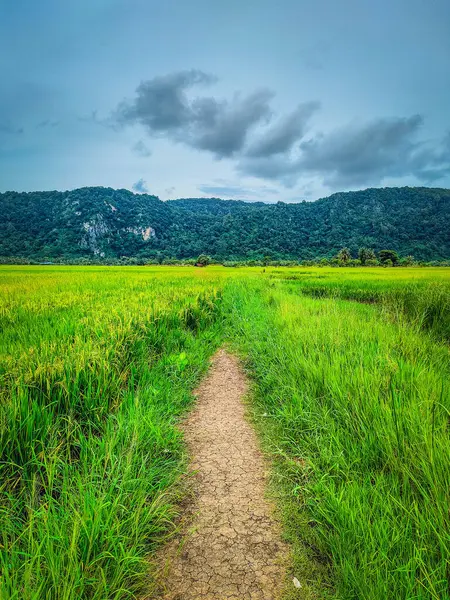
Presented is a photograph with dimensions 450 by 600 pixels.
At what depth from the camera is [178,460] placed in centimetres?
274

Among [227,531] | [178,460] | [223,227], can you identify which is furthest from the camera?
[223,227]

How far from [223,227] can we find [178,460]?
89110 millimetres

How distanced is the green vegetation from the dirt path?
0.15m

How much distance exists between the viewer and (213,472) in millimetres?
2613

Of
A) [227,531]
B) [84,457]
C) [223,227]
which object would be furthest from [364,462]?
[223,227]

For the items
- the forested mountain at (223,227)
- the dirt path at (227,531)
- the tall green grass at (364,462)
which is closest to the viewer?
the tall green grass at (364,462)

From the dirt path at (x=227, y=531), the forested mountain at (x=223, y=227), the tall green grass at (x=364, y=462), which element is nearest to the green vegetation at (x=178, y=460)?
the tall green grass at (x=364, y=462)

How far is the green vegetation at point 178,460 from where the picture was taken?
4.95 feet

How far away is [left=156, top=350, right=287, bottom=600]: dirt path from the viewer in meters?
1.62

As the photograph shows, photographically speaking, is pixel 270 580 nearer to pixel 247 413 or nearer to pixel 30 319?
pixel 247 413

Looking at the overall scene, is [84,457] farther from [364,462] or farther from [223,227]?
[223,227]

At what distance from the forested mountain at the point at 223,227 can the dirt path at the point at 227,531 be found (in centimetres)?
6704

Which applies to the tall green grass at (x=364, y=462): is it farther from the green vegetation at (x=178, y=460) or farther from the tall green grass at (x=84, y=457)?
the tall green grass at (x=84, y=457)

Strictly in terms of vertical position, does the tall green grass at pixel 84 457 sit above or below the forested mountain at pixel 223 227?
below
